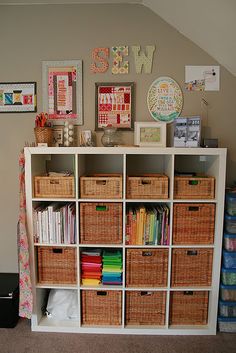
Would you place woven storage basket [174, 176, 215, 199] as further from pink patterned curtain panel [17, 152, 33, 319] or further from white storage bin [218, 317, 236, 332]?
pink patterned curtain panel [17, 152, 33, 319]

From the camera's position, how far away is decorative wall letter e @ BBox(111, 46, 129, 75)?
199 cm

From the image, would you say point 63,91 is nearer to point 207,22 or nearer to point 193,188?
point 207,22

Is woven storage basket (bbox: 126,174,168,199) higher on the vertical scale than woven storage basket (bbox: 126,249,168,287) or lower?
higher

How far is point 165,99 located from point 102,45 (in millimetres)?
662

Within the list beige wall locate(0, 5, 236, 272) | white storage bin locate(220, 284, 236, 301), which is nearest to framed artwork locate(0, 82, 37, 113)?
beige wall locate(0, 5, 236, 272)

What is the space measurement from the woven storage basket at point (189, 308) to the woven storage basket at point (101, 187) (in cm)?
89

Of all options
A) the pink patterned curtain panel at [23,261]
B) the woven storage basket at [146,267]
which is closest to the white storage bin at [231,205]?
the woven storage basket at [146,267]

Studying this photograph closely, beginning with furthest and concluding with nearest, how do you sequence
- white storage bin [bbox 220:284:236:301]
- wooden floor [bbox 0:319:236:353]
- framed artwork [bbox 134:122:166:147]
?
1. framed artwork [bbox 134:122:166:147]
2. white storage bin [bbox 220:284:236:301]
3. wooden floor [bbox 0:319:236:353]

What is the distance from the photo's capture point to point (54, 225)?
1.84 m

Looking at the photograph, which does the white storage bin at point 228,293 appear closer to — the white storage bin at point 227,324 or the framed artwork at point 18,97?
the white storage bin at point 227,324

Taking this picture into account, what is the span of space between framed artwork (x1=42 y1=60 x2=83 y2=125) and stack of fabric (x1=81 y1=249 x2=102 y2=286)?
1056 mm

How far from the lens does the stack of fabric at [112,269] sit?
6.14 feet

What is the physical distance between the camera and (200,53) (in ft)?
6.52

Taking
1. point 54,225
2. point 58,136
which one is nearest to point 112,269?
point 54,225
